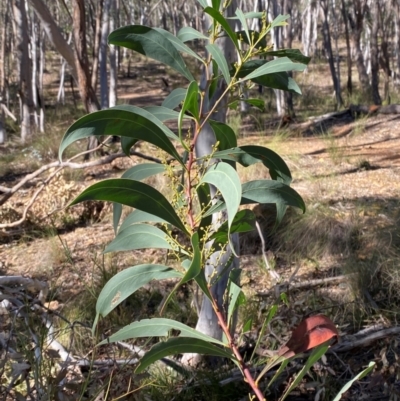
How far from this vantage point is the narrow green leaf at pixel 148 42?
1109 millimetres

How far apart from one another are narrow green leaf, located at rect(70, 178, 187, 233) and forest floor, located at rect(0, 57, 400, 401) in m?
0.97

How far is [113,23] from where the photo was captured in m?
13.3

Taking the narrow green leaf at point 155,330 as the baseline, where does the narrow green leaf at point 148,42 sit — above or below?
above

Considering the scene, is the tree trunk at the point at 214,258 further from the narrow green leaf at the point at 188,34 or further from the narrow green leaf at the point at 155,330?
the narrow green leaf at the point at 155,330

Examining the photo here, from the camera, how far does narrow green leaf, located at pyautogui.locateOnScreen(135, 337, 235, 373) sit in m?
1.01

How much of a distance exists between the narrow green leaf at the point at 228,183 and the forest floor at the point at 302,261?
998mm

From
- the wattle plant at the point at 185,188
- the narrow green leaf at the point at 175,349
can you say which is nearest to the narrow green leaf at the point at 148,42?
the wattle plant at the point at 185,188

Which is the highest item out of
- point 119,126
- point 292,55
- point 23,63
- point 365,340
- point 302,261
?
point 23,63

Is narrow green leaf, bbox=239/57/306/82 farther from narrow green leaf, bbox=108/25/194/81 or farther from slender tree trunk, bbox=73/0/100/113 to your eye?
→ slender tree trunk, bbox=73/0/100/113

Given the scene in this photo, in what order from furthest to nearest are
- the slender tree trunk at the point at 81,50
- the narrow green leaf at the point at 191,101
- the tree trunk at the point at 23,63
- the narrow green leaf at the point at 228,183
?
1. the tree trunk at the point at 23,63
2. the slender tree trunk at the point at 81,50
3. the narrow green leaf at the point at 191,101
4. the narrow green leaf at the point at 228,183

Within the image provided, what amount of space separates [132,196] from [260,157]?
0.29 metres

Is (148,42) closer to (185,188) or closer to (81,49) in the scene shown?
(185,188)

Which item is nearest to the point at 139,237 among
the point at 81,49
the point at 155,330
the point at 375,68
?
the point at 155,330

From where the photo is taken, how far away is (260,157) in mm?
1147
